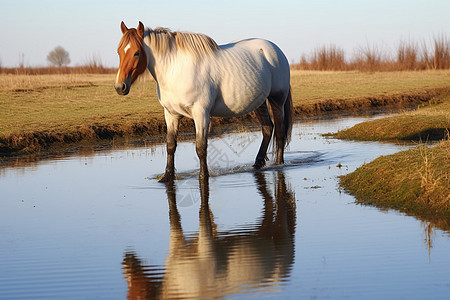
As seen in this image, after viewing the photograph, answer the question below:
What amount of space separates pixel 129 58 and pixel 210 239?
307 centimetres

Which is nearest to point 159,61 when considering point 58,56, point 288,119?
point 288,119

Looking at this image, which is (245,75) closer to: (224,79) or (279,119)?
(224,79)

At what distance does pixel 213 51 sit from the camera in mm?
8188

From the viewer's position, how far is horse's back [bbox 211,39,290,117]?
27.1 ft

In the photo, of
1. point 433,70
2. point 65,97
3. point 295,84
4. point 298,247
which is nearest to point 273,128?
point 298,247

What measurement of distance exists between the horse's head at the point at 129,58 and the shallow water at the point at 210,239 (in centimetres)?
131

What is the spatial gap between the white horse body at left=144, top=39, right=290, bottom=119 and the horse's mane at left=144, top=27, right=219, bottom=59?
10cm

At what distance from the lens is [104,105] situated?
17328 millimetres

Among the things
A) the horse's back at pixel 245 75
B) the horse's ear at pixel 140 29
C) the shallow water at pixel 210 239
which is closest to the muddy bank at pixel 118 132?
the shallow water at pixel 210 239

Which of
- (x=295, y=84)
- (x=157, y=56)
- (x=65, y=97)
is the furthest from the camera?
(x=295, y=84)

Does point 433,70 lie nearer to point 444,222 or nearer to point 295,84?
point 295,84

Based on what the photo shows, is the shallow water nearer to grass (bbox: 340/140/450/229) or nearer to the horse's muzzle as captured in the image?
grass (bbox: 340/140/450/229)

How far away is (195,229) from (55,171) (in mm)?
4261

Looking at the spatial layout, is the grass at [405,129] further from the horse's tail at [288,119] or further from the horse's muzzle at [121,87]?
the horse's muzzle at [121,87]
